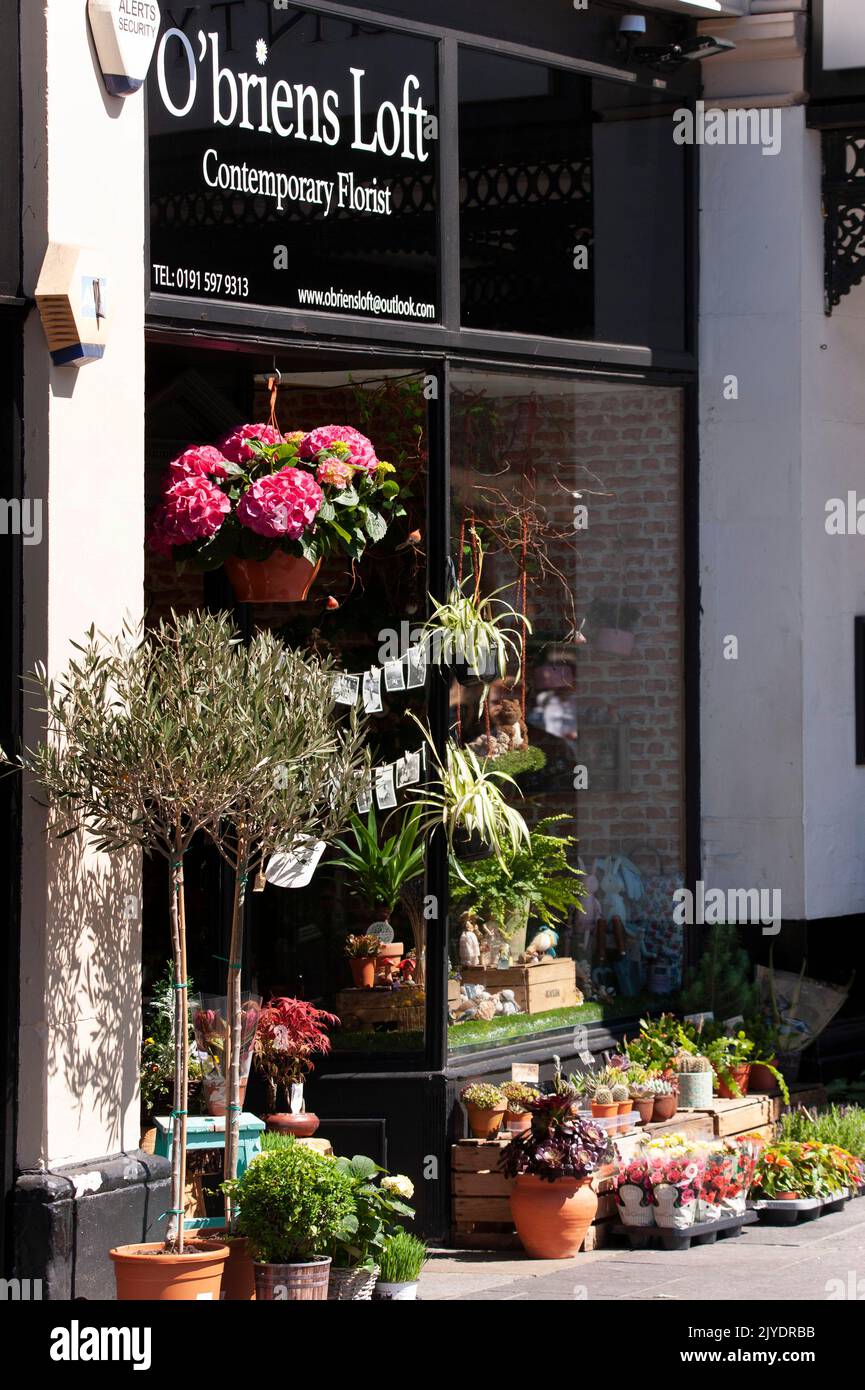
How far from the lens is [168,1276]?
586 centimetres

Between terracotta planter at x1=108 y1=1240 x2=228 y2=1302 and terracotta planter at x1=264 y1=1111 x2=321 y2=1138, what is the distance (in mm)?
1536

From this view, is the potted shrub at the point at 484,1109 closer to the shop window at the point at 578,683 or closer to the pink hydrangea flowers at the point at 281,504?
the shop window at the point at 578,683

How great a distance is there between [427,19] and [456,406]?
1.64 metres

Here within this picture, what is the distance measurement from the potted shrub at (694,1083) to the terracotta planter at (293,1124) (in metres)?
1.94

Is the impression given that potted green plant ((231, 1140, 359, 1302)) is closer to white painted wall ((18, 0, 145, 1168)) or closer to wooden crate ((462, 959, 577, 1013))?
white painted wall ((18, 0, 145, 1168))

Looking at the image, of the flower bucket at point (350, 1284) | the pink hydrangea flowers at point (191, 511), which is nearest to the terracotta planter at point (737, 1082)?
the flower bucket at point (350, 1284)

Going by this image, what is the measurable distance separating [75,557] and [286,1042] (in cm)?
223

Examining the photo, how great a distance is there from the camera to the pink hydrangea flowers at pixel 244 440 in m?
7.19

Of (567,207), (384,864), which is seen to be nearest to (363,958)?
(384,864)

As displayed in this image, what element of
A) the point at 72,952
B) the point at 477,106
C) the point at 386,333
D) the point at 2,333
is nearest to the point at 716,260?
the point at 477,106

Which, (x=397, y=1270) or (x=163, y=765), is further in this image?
(x=397, y=1270)

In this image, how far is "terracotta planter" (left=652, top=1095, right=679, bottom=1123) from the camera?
27.6 feet

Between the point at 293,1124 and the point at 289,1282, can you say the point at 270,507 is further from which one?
the point at 289,1282

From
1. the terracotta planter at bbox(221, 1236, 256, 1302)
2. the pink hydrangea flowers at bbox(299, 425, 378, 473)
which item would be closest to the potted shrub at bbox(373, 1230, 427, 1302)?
the terracotta planter at bbox(221, 1236, 256, 1302)
